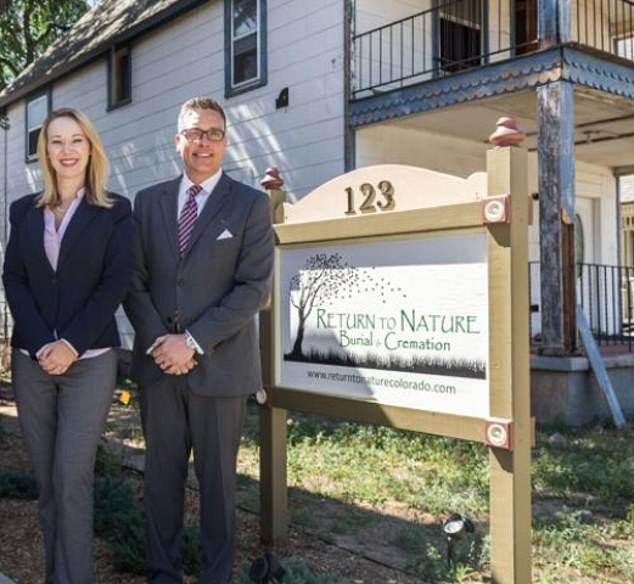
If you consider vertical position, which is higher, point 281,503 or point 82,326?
point 82,326

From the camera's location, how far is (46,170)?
300 cm

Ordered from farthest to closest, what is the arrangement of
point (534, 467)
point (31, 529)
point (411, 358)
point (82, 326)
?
point (534, 467), point (31, 529), point (411, 358), point (82, 326)

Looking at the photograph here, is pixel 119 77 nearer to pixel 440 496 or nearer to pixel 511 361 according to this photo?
pixel 440 496

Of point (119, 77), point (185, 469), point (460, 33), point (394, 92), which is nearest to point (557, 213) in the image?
point (394, 92)

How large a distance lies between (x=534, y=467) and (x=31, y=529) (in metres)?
3.44

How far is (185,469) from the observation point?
3.26 metres

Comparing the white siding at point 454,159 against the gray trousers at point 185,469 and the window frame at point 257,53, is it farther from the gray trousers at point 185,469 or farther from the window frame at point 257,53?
the gray trousers at point 185,469

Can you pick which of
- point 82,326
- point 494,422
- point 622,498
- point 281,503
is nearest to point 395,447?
point 622,498

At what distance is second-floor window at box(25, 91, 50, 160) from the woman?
13.1m

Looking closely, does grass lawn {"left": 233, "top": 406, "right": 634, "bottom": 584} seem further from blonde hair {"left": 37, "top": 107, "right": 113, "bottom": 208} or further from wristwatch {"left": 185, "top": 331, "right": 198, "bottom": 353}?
blonde hair {"left": 37, "top": 107, "right": 113, "bottom": 208}

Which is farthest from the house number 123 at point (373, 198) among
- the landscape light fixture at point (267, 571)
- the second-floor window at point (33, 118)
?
the second-floor window at point (33, 118)

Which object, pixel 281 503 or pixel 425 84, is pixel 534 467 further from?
pixel 425 84

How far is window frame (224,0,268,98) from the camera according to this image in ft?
33.2

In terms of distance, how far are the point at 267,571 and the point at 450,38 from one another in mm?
8540
